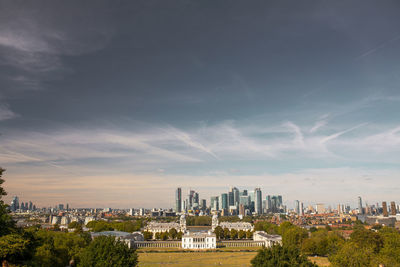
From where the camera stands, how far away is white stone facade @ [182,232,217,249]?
4203 inches

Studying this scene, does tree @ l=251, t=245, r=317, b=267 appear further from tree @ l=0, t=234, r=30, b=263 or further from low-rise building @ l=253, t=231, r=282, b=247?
low-rise building @ l=253, t=231, r=282, b=247

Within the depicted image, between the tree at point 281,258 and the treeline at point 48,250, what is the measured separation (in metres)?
17.0

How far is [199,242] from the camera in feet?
353

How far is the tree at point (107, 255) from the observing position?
1453 inches

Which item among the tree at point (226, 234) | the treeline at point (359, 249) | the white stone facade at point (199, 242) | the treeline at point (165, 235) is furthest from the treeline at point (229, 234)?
the treeline at point (359, 249)

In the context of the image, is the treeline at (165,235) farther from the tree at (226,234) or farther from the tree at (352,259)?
the tree at (352,259)

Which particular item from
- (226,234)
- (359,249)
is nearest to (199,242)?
(226,234)

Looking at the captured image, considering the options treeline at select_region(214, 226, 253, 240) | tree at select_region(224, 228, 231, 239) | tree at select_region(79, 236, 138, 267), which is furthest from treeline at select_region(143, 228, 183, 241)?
tree at select_region(79, 236, 138, 267)

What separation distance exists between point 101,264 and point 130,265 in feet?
13.1

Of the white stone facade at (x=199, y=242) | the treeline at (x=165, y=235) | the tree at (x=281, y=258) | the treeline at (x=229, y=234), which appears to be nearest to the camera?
the tree at (x=281, y=258)

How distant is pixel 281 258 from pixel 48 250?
111ft

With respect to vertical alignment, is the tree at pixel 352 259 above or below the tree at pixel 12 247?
below

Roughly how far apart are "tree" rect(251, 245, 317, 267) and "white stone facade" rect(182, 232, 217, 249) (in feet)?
236

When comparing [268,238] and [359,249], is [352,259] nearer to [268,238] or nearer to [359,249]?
[359,249]
